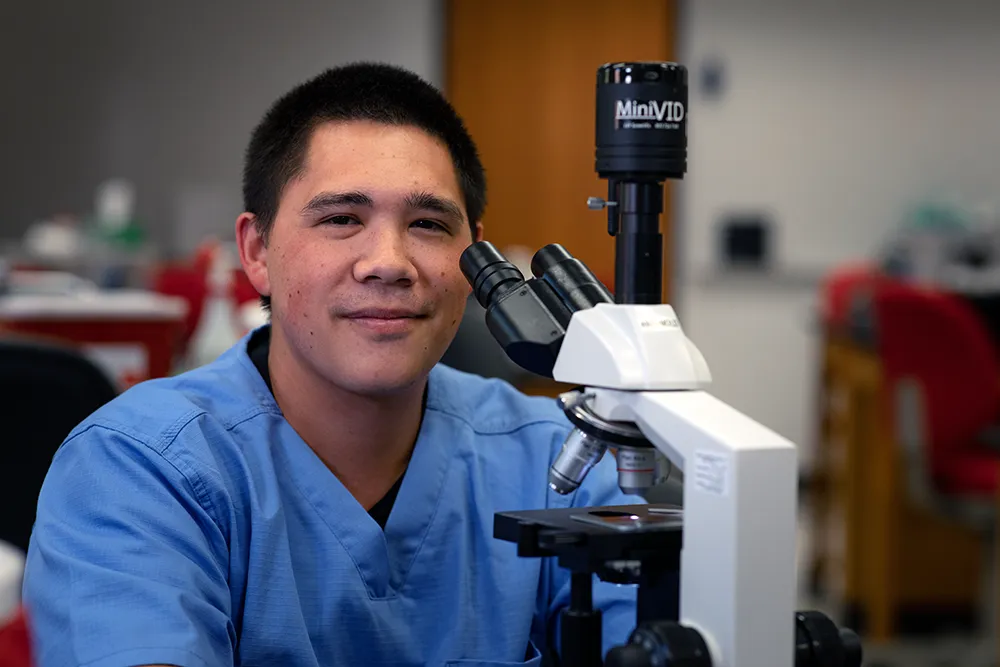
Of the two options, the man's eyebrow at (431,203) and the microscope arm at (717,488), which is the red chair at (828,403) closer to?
the man's eyebrow at (431,203)

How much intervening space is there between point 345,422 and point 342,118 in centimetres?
29

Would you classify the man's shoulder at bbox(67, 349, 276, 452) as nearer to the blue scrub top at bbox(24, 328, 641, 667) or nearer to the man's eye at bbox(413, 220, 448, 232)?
the blue scrub top at bbox(24, 328, 641, 667)

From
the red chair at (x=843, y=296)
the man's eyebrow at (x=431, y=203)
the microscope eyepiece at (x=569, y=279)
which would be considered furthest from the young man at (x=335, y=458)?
the red chair at (x=843, y=296)

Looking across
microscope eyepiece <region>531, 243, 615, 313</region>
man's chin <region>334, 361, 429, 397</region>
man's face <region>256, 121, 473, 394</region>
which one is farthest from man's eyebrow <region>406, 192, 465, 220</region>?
microscope eyepiece <region>531, 243, 615, 313</region>

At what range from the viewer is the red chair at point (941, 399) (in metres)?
2.96

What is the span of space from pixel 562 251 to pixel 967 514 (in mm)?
2446

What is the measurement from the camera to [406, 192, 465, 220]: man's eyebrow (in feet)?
3.56

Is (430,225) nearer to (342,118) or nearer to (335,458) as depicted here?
(342,118)

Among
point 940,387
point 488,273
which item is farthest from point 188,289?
point 488,273

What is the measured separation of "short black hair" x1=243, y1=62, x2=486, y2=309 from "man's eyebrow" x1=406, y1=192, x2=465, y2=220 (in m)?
0.07

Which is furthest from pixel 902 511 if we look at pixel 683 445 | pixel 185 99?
pixel 185 99

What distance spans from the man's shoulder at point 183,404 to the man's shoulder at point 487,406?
0.20 metres

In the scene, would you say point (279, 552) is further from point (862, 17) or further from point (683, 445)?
point (862, 17)

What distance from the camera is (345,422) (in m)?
1.17
